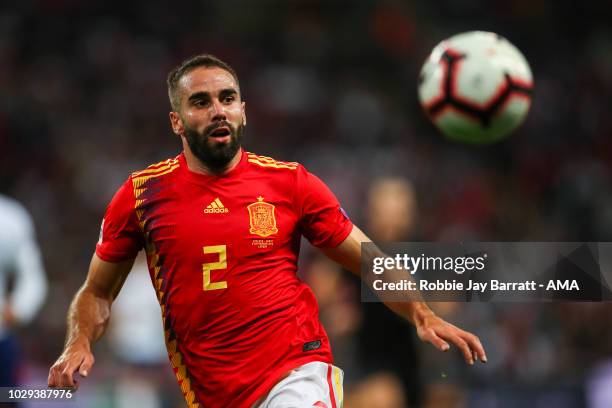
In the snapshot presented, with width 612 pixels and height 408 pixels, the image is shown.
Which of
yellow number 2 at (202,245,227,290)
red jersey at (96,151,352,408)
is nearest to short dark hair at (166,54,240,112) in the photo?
red jersey at (96,151,352,408)

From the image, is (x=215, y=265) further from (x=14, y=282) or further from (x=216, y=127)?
(x=14, y=282)

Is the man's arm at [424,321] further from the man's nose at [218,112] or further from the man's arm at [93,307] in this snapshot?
the man's arm at [93,307]

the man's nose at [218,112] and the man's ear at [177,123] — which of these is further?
the man's ear at [177,123]

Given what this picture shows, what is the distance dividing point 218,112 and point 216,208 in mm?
404

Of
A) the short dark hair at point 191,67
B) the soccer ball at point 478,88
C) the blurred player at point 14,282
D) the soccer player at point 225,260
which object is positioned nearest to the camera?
the soccer player at point 225,260

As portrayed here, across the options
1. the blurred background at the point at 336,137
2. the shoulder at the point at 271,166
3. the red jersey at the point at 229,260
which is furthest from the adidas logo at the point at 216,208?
the blurred background at the point at 336,137

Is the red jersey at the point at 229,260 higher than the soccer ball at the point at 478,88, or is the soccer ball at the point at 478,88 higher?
the soccer ball at the point at 478,88

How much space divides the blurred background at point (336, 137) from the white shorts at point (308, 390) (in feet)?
14.6

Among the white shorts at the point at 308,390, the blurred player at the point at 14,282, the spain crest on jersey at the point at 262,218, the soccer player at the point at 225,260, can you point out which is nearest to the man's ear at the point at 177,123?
the soccer player at the point at 225,260

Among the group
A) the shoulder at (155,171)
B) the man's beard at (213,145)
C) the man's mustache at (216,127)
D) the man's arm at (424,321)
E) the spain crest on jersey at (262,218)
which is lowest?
the man's arm at (424,321)

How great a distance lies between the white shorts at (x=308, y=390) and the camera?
13.6 feet

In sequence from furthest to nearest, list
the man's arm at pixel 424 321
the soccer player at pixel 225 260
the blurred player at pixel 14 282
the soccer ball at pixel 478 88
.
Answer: the blurred player at pixel 14 282 → the soccer ball at pixel 478 88 → the soccer player at pixel 225 260 → the man's arm at pixel 424 321

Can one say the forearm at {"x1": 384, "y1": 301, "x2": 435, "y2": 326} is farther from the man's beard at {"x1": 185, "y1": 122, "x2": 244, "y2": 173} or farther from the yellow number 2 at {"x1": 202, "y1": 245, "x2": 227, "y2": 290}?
the man's beard at {"x1": 185, "y1": 122, "x2": 244, "y2": 173}

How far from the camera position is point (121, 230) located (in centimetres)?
442
